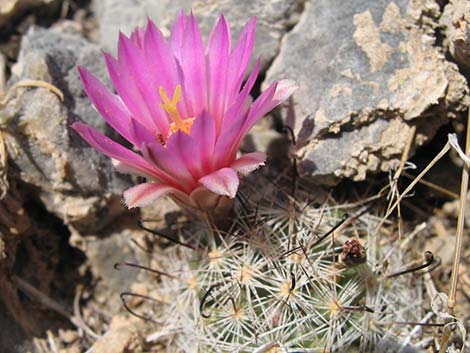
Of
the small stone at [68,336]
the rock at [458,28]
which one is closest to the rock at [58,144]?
the small stone at [68,336]

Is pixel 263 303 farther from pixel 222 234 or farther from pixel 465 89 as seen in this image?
pixel 465 89

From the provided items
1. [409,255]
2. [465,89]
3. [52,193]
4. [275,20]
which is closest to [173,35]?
[275,20]

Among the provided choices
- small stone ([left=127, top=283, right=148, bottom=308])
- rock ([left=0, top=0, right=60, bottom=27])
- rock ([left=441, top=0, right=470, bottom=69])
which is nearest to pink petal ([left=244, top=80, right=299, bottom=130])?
rock ([left=441, top=0, right=470, bottom=69])

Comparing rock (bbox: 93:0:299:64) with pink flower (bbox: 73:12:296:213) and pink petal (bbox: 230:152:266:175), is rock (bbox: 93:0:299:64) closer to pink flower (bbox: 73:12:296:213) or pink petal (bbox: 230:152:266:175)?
pink flower (bbox: 73:12:296:213)

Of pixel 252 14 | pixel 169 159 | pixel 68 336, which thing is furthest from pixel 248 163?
pixel 68 336

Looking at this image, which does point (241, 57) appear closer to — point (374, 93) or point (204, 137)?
point (204, 137)

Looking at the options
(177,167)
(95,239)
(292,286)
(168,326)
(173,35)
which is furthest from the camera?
(95,239)
